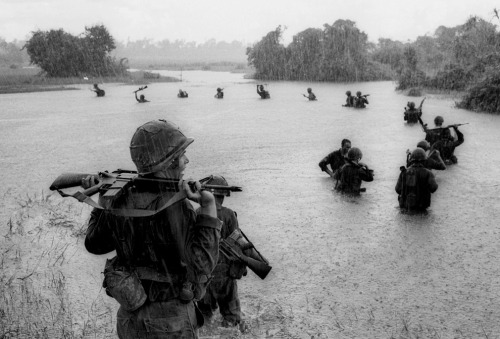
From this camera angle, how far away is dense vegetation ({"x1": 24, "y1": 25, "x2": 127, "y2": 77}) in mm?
55406

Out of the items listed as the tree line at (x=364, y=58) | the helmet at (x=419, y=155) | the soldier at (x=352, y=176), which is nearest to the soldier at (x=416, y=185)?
the helmet at (x=419, y=155)

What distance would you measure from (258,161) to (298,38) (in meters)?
46.9

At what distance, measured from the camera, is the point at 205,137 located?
16.0 meters

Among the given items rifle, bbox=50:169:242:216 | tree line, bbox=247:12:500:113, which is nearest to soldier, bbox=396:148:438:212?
rifle, bbox=50:169:242:216

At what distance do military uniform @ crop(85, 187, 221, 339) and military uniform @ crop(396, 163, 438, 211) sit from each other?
561 centimetres

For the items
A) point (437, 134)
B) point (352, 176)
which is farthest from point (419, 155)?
point (437, 134)

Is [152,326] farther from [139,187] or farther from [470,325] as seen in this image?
[470,325]

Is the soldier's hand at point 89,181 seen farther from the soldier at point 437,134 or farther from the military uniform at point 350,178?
the soldier at point 437,134

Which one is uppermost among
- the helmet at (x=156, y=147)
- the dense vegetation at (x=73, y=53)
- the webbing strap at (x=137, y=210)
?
the helmet at (x=156, y=147)

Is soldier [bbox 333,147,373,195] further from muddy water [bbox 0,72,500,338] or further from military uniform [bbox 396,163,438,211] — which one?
military uniform [bbox 396,163,438,211]

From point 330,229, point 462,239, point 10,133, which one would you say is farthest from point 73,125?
point 462,239

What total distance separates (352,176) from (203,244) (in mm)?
6742

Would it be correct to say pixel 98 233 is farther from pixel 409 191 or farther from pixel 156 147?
pixel 409 191

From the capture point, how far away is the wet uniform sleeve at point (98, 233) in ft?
8.90
